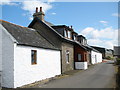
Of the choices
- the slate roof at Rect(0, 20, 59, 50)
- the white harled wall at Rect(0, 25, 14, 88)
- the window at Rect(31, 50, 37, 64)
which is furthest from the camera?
the window at Rect(31, 50, 37, 64)

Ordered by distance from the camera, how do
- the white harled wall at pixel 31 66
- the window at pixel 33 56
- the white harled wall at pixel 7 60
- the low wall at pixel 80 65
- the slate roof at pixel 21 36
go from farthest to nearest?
1. the low wall at pixel 80 65
2. the window at pixel 33 56
3. the slate roof at pixel 21 36
4. the white harled wall at pixel 31 66
5. the white harled wall at pixel 7 60

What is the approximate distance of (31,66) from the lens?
1249 centimetres

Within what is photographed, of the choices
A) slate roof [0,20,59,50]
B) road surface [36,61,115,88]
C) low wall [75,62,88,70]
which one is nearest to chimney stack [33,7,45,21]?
slate roof [0,20,59,50]

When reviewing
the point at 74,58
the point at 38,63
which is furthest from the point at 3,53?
the point at 74,58

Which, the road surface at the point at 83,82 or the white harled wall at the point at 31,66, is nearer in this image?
the white harled wall at the point at 31,66

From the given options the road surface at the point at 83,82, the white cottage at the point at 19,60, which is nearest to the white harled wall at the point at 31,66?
the white cottage at the point at 19,60

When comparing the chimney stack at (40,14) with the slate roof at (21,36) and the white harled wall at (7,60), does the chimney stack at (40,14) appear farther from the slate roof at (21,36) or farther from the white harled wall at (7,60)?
the white harled wall at (7,60)

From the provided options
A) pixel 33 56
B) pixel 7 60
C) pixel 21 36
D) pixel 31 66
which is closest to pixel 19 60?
pixel 7 60

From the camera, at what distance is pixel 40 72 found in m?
13.8

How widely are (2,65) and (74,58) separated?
14911 millimetres

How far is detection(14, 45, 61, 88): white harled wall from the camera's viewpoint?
35.9 ft

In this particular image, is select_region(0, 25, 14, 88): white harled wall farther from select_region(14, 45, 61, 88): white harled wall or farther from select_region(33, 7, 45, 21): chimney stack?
select_region(33, 7, 45, 21): chimney stack

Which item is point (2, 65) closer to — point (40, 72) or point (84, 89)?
point (40, 72)

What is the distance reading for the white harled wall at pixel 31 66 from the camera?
10.9 m
